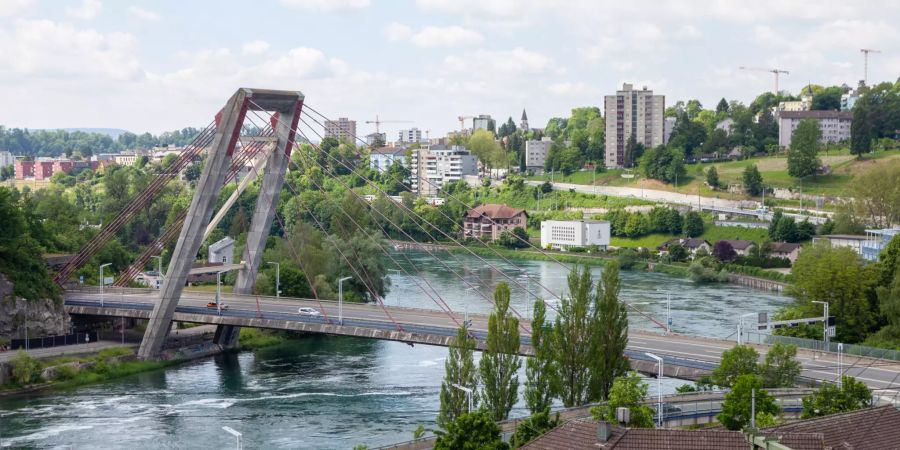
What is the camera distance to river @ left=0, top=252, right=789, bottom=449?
33156 millimetres

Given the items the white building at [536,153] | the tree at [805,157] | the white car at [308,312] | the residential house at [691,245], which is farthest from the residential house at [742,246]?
the white building at [536,153]

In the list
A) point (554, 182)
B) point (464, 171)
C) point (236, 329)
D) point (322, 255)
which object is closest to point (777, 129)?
point (554, 182)

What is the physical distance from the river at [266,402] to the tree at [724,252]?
29.1m

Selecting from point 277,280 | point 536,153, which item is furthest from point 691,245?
point 536,153

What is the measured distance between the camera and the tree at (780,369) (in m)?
30.7

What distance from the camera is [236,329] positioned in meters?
49.8

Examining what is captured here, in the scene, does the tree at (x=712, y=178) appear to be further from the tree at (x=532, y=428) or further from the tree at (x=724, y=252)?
the tree at (x=532, y=428)

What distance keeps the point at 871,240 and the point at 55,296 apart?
137 ft

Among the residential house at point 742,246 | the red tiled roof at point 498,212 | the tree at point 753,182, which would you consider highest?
the tree at point 753,182

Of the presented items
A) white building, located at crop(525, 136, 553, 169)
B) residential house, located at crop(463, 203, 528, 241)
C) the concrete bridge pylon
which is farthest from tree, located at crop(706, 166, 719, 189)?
the concrete bridge pylon

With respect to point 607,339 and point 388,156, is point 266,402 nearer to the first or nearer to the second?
point 607,339

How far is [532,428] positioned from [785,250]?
6296cm

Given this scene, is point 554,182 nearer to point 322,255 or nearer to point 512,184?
point 512,184

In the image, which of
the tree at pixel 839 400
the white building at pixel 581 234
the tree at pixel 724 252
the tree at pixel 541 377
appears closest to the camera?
the tree at pixel 839 400
